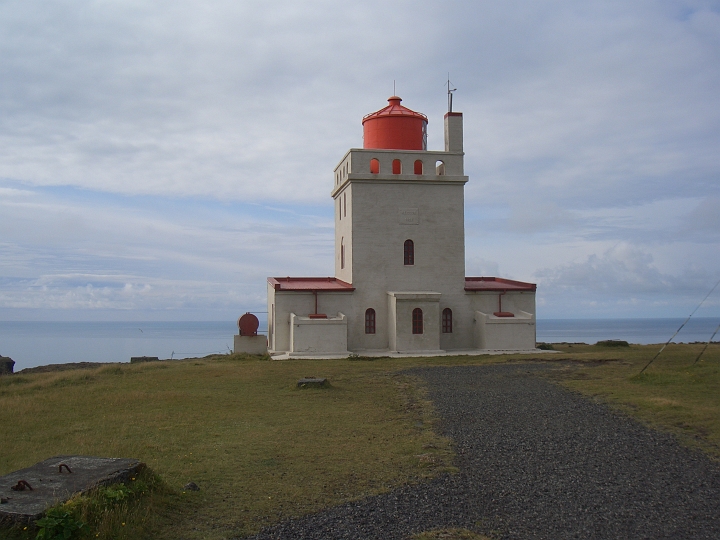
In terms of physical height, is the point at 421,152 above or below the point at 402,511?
above

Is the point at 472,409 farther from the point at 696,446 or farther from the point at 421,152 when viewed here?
the point at 421,152

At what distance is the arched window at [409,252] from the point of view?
25.3 meters

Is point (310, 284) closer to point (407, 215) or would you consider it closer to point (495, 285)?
point (407, 215)

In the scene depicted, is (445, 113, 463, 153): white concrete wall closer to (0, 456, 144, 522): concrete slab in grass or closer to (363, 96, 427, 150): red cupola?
(363, 96, 427, 150): red cupola

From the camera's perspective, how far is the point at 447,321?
83.3 ft

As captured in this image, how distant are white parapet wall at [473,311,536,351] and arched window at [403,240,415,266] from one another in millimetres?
3557

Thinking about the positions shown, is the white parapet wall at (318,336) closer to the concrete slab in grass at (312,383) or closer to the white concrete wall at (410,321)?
the white concrete wall at (410,321)

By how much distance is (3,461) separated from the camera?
8.39m

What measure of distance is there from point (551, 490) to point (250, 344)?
62.7ft

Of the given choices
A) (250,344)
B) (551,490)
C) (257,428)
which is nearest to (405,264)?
(250,344)

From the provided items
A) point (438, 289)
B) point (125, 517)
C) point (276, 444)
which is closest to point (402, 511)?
point (125, 517)

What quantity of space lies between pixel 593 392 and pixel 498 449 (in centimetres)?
528

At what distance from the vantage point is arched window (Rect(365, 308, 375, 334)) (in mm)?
25016

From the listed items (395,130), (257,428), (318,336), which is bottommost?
(257,428)
